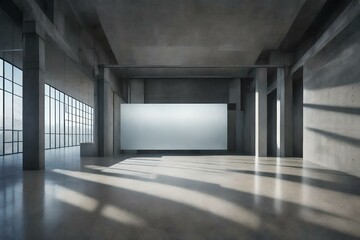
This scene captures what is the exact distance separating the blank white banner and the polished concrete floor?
1376cm

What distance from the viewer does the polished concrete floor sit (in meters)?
4.26

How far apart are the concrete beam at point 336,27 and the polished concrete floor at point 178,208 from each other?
6.90 metres

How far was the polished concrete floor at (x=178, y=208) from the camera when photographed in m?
4.26

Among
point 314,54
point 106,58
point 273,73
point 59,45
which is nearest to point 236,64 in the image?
point 273,73

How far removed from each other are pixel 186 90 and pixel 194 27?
14024 millimetres

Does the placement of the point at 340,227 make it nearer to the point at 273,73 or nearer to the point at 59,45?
the point at 59,45

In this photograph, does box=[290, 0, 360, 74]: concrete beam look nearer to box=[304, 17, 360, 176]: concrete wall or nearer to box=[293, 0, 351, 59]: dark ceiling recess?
box=[304, 17, 360, 176]: concrete wall

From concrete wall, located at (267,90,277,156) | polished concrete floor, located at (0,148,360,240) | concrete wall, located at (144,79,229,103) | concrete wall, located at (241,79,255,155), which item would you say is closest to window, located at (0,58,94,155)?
concrete wall, located at (144,79,229,103)

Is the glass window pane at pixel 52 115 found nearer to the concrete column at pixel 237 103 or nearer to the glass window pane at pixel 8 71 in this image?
the glass window pane at pixel 8 71

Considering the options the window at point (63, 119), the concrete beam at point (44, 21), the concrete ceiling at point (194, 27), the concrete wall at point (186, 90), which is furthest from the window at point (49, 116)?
the concrete wall at point (186, 90)

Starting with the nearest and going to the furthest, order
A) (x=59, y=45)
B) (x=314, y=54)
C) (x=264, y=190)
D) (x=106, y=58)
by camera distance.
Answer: (x=264, y=190), (x=59, y=45), (x=314, y=54), (x=106, y=58)

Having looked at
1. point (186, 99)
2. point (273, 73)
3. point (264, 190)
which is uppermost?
point (273, 73)

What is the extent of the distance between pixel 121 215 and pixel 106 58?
19.0 meters

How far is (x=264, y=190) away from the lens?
7500 millimetres
